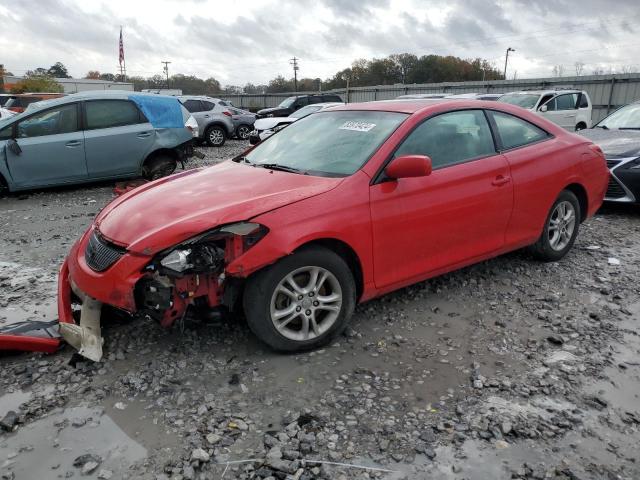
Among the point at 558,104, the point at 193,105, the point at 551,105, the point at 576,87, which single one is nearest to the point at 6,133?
the point at 193,105

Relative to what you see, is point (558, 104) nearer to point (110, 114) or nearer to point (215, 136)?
point (215, 136)

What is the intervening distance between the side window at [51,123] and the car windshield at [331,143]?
5.38 meters

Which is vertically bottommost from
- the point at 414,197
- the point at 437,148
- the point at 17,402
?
the point at 17,402

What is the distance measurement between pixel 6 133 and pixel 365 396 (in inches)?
305

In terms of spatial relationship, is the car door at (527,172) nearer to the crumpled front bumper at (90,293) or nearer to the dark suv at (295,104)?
the crumpled front bumper at (90,293)

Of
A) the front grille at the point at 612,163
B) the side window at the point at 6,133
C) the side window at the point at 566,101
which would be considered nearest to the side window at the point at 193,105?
the side window at the point at 6,133

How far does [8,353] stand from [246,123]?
53.3ft

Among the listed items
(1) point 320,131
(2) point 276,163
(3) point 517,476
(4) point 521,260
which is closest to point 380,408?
(3) point 517,476

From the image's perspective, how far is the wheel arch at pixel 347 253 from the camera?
338cm

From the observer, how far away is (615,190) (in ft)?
23.1

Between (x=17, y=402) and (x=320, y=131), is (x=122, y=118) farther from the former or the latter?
(x=17, y=402)

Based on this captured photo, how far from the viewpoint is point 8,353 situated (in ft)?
11.3

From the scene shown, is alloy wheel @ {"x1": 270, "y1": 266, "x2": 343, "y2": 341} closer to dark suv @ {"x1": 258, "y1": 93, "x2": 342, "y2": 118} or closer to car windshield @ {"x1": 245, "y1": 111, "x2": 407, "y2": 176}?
car windshield @ {"x1": 245, "y1": 111, "x2": 407, "y2": 176}

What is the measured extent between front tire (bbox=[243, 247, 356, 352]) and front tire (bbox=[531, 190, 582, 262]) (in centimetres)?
238
